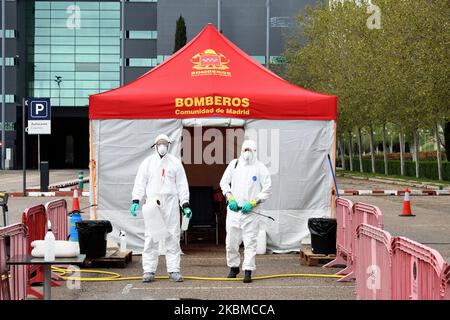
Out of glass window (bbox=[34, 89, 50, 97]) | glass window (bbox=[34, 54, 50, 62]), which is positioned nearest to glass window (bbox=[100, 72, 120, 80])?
glass window (bbox=[34, 89, 50, 97])

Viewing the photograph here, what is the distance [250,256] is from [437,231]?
27.6 feet

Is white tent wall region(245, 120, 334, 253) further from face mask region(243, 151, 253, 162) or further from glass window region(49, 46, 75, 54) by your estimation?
glass window region(49, 46, 75, 54)

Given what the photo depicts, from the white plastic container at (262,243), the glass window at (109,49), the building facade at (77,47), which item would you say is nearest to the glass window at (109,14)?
the building facade at (77,47)

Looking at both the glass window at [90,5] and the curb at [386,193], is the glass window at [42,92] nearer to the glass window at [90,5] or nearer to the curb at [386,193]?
the glass window at [90,5]

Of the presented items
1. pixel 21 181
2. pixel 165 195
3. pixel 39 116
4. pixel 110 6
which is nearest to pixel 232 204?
pixel 165 195

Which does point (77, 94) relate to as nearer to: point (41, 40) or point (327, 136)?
point (41, 40)

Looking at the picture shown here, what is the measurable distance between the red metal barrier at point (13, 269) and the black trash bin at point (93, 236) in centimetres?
288

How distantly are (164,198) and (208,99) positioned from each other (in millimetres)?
3694

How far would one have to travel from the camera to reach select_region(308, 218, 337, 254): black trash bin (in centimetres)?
1255

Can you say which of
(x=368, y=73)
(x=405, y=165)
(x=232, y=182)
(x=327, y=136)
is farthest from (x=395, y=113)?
(x=232, y=182)

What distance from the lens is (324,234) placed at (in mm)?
12633

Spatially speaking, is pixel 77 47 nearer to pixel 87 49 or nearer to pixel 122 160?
pixel 87 49

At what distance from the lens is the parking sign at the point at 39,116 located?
27578 mm
